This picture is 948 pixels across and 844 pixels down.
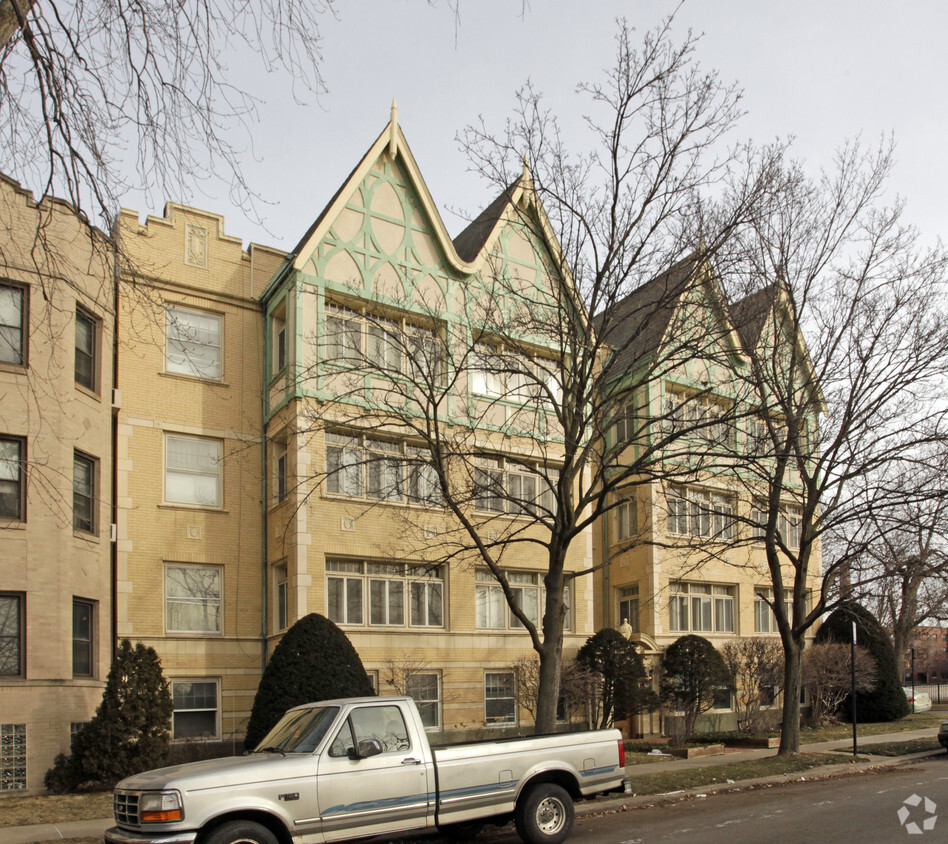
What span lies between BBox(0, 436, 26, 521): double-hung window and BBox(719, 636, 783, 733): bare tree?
59.7 feet

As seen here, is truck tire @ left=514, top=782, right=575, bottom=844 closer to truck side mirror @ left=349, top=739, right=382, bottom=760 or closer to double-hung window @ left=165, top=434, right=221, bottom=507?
truck side mirror @ left=349, top=739, right=382, bottom=760

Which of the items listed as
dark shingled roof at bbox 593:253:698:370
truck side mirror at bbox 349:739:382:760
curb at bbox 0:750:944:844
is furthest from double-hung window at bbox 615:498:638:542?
truck side mirror at bbox 349:739:382:760

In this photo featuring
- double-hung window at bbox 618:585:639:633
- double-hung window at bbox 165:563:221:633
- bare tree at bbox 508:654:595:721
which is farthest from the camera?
double-hung window at bbox 618:585:639:633

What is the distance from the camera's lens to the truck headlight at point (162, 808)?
8.57 meters

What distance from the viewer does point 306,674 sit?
60.2ft

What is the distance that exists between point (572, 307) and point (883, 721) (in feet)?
68.9

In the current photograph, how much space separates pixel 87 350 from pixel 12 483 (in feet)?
11.1

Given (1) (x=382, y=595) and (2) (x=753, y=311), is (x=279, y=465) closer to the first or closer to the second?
(1) (x=382, y=595)

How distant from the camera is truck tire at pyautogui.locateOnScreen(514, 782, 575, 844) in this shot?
10.6 metres

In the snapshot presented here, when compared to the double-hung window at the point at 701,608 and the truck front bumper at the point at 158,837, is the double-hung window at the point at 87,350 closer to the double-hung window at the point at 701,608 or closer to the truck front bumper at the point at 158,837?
the truck front bumper at the point at 158,837

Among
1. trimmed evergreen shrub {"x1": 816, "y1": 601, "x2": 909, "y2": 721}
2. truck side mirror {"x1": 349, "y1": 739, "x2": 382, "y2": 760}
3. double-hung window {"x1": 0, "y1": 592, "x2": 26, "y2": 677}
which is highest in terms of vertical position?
double-hung window {"x1": 0, "y1": 592, "x2": 26, "y2": 677}

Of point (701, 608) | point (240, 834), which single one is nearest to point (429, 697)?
point (701, 608)

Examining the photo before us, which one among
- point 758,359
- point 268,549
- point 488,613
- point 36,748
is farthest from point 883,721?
point 36,748

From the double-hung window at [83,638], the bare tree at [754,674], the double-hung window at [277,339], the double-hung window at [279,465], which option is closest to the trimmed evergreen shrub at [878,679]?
the bare tree at [754,674]
